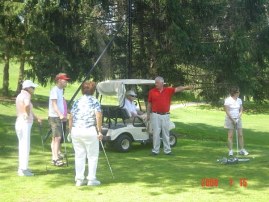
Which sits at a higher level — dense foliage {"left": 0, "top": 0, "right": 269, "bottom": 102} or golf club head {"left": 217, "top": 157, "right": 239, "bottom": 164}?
dense foliage {"left": 0, "top": 0, "right": 269, "bottom": 102}

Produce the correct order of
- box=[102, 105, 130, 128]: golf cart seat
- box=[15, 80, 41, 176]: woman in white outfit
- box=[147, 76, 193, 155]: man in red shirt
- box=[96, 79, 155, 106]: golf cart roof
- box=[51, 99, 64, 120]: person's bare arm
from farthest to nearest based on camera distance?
1. box=[96, 79, 155, 106]: golf cart roof
2. box=[102, 105, 130, 128]: golf cart seat
3. box=[147, 76, 193, 155]: man in red shirt
4. box=[51, 99, 64, 120]: person's bare arm
5. box=[15, 80, 41, 176]: woman in white outfit

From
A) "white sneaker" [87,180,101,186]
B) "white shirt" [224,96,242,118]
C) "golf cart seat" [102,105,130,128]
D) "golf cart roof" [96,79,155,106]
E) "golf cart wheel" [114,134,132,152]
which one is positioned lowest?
"white sneaker" [87,180,101,186]

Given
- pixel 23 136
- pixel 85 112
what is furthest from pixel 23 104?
pixel 85 112

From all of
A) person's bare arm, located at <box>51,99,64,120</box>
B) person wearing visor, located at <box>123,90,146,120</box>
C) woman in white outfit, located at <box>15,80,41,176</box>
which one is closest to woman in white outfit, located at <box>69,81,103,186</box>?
woman in white outfit, located at <box>15,80,41,176</box>

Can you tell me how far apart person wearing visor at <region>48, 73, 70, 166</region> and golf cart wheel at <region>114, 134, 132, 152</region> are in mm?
2030

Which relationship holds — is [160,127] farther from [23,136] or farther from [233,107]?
[23,136]

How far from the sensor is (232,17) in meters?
16.1

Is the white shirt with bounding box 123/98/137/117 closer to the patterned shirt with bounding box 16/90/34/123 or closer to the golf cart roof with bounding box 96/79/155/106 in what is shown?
the golf cart roof with bounding box 96/79/155/106

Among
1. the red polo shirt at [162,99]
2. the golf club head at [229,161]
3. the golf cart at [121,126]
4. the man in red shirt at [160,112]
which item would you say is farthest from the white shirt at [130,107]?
the golf club head at [229,161]

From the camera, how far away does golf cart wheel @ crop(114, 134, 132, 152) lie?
10922mm

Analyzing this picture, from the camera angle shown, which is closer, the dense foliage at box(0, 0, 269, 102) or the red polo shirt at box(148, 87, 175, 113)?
the red polo shirt at box(148, 87, 175, 113)

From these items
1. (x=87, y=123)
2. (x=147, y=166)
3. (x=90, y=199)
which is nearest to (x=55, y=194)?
(x=90, y=199)

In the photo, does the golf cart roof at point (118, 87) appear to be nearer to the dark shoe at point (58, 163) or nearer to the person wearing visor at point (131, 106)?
the person wearing visor at point (131, 106)

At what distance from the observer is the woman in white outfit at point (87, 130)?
714cm
